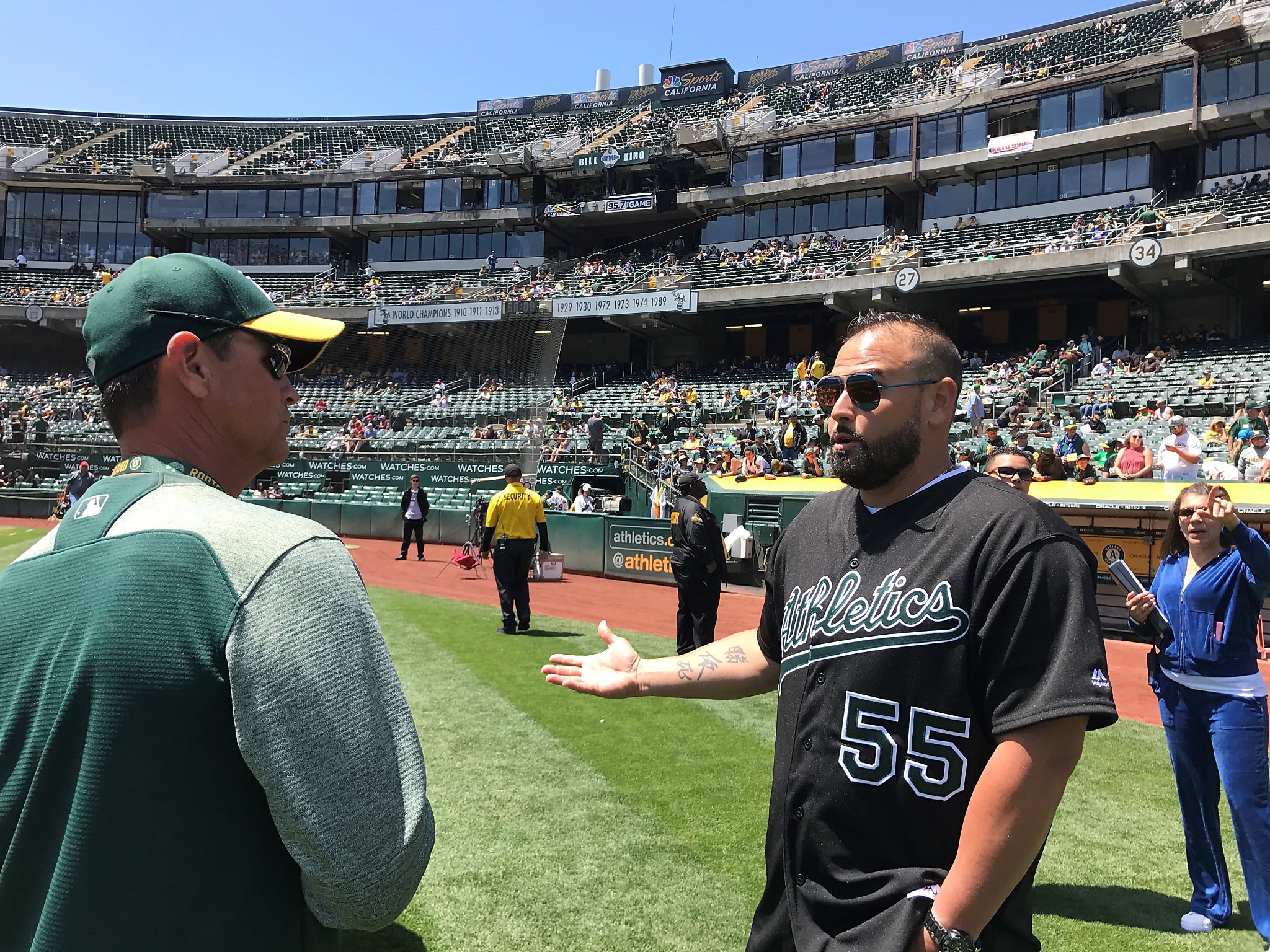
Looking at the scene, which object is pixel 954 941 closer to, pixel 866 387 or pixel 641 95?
pixel 866 387

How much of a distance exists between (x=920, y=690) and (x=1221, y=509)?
8.68ft

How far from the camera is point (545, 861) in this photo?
4.64m

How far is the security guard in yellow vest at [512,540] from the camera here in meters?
11.0

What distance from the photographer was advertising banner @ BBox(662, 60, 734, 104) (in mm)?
50719

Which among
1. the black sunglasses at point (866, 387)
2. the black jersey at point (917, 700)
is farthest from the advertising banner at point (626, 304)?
the black jersey at point (917, 700)

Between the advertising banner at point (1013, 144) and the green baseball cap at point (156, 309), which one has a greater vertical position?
the advertising banner at point (1013, 144)

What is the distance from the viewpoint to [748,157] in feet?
137

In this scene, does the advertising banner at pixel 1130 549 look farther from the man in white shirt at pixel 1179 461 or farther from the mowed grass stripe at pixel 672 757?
the mowed grass stripe at pixel 672 757

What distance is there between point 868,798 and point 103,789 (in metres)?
1.55

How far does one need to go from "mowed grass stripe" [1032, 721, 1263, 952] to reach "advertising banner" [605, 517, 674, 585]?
11.5m

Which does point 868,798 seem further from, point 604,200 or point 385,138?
point 385,138

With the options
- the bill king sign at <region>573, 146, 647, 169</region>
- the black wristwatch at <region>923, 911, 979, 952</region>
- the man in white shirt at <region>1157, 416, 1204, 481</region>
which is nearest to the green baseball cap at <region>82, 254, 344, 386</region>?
the black wristwatch at <region>923, 911, 979, 952</region>

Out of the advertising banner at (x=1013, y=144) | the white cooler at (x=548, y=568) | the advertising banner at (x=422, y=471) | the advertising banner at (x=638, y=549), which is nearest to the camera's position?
the white cooler at (x=548, y=568)

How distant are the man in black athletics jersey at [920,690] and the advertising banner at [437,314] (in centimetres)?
3865
